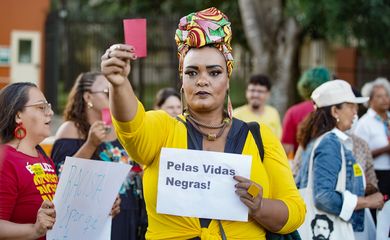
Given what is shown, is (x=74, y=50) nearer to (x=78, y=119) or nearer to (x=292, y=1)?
(x=292, y=1)

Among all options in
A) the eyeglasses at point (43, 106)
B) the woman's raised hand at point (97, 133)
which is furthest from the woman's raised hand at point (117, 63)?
the woman's raised hand at point (97, 133)

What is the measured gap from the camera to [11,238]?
147 inches

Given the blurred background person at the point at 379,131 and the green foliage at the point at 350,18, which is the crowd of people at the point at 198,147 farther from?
the green foliage at the point at 350,18

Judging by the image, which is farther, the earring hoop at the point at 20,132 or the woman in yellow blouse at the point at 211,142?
the earring hoop at the point at 20,132

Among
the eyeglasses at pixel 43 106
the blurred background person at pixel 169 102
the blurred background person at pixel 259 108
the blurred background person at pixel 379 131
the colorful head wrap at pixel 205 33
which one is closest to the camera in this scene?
the colorful head wrap at pixel 205 33

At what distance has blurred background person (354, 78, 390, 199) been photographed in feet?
27.4

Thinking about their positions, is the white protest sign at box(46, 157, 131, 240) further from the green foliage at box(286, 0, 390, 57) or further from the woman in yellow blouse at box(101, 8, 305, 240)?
the green foliage at box(286, 0, 390, 57)

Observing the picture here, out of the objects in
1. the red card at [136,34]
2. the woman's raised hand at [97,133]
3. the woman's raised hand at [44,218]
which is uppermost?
the red card at [136,34]

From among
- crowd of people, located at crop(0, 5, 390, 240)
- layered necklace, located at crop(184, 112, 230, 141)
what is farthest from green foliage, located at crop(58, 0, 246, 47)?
layered necklace, located at crop(184, 112, 230, 141)

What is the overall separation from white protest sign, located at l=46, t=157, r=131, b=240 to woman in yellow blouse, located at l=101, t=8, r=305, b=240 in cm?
83

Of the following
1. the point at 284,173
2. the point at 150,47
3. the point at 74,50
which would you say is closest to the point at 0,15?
the point at 74,50

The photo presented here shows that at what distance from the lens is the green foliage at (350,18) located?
14.2 m

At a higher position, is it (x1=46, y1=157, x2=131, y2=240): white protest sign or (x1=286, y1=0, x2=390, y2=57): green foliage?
(x1=286, y1=0, x2=390, y2=57): green foliage

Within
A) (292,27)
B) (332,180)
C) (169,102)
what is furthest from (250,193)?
(292,27)
